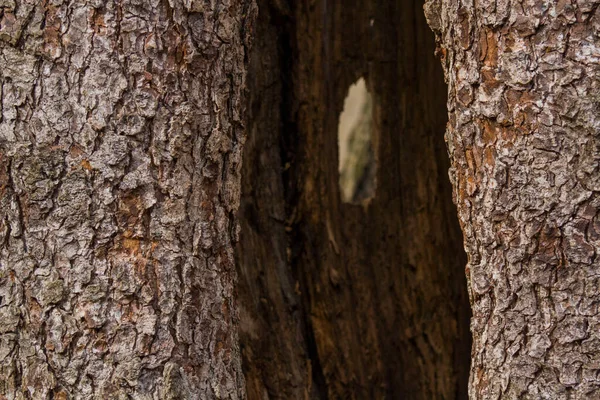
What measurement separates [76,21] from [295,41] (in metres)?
1.04

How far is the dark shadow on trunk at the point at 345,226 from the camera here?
2605 mm

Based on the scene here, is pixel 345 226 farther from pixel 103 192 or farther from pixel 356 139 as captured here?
pixel 356 139

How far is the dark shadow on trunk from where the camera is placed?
261 centimetres

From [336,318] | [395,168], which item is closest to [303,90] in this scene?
[395,168]

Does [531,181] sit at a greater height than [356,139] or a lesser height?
lesser

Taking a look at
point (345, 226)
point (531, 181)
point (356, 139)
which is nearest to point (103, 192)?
point (531, 181)

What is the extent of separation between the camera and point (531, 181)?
1.63 metres

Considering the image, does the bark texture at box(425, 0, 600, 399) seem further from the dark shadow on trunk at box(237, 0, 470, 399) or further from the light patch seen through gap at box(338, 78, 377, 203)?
the light patch seen through gap at box(338, 78, 377, 203)

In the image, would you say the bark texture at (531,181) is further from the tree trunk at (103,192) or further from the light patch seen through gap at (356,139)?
the light patch seen through gap at (356,139)

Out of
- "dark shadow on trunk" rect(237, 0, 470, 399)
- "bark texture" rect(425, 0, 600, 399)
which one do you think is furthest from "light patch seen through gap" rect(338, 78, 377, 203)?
"bark texture" rect(425, 0, 600, 399)

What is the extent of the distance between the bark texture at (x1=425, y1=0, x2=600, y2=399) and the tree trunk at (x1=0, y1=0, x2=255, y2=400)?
0.60m

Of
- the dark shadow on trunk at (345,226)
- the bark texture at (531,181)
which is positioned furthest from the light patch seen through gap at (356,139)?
the bark texture at (531,181)

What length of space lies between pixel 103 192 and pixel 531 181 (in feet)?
3.04

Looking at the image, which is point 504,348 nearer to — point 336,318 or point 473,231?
point 473,231
